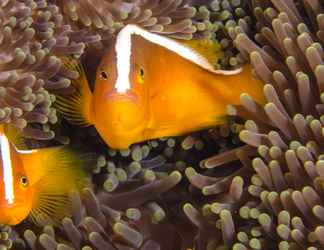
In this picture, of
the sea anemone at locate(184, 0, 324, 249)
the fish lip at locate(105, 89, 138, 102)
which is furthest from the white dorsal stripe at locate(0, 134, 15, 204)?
the sea anemone at locate(184, 0, 324, 249)

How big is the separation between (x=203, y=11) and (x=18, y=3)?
1.52 ft

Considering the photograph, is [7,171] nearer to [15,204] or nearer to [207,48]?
[15,204]

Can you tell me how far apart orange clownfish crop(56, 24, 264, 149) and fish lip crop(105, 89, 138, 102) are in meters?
0.03

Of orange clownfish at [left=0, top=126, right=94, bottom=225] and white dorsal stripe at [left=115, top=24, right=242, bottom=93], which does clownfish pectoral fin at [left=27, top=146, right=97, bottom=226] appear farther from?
white dorsal stripe at [left=115, top=24, right=242, bottom=93]

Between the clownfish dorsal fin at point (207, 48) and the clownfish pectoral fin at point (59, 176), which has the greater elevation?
the clownfish dorsal fin at point (207, 48)

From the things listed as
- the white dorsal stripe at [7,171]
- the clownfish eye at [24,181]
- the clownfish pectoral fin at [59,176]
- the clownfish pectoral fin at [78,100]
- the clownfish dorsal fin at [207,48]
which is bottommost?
the clownfish pectoral fin at [59,176]

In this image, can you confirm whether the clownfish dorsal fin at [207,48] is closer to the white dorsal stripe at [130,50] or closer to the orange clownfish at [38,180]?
the white dorsal stripe at [130,50]

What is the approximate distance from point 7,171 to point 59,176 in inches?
6.5

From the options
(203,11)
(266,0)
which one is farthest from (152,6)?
(266,0)

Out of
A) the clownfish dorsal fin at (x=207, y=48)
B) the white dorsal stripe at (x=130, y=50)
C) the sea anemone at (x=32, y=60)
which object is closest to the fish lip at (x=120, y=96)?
the white dorsal stripe at (x=130, y=50)

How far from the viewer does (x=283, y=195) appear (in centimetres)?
117

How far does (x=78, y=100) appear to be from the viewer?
1.43 m

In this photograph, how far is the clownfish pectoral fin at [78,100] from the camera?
4.66ft

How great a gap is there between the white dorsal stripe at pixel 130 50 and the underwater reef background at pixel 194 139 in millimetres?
31
